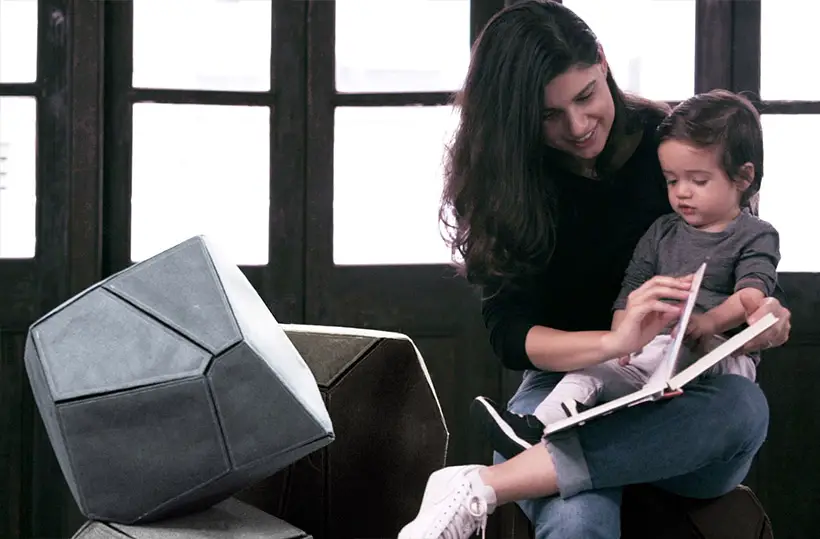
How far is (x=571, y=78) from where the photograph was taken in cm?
182

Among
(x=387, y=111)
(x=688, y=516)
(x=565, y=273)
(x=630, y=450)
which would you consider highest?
(x=387, y=111)

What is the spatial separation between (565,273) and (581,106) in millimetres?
332

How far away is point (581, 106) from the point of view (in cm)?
184

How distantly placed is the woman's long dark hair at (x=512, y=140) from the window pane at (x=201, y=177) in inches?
41.7

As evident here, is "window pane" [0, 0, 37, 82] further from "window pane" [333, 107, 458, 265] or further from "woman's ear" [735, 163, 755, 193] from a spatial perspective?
"woman's ear" [735, 163, 755, 193]

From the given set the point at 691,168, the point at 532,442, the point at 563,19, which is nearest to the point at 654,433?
the point at 532,442

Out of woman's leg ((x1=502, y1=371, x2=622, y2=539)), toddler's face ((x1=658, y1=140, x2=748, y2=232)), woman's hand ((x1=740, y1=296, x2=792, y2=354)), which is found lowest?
woman's leg ((x1=502, y1=371, x2=622, y2=539))

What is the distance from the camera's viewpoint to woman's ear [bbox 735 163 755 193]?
5.76 feet

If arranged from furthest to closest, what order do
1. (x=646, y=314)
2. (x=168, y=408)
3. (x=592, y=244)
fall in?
(x=592, y=244)
(x=646, y=314)
(x=168, y=408)

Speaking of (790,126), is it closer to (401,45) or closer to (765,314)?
(401,45)

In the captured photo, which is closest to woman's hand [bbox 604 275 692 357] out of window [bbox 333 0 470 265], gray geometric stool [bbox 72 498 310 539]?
gray geometric stool [bbox 72 498 310 539]

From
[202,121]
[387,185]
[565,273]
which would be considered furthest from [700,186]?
[202,121]

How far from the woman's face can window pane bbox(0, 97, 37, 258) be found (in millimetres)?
1673

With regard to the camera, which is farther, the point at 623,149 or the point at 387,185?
the point at 387,185
